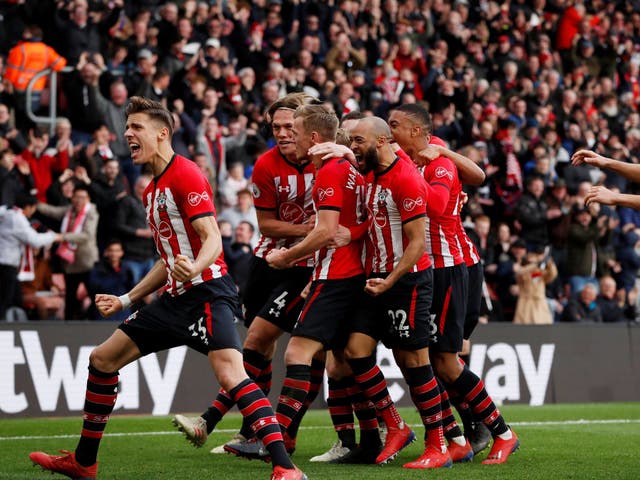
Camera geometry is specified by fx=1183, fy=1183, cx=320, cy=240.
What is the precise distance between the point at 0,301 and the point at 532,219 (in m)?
8.76

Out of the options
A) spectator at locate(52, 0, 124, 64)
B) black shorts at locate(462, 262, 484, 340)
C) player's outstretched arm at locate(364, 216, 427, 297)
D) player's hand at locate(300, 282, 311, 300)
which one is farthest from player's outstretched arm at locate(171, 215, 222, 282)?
spectator at locate(52, 0, 124, 64)

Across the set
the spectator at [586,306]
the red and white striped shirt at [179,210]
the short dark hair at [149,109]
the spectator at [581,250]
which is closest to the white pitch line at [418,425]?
the red and white striped shirt at [179,210]

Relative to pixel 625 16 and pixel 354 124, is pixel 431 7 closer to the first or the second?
pixel 625 16

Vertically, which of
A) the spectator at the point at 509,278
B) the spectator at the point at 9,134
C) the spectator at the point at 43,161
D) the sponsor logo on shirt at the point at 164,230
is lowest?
the spectator at the point at 509,278

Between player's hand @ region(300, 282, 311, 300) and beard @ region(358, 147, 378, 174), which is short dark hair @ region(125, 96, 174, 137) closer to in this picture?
beard @ region(358, 147, 378, 174)

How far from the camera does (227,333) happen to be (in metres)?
7.08

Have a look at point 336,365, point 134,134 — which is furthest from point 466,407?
point 134,134

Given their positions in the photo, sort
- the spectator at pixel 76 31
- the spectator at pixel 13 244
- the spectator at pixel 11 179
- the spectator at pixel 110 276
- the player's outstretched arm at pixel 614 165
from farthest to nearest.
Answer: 1. the spectator at pixel 76 31
2. the spectator at pixel 110 276
3. the spectator at pixel 11 179
4. the spectator at pixel 13 244
5. the player's outstretched arm at pixel 614 165

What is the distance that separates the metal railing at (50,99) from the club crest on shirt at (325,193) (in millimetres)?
8931

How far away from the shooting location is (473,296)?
9.21 m

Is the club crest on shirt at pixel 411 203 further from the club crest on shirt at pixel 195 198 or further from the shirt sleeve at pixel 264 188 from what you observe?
the club crest on shirt at pixel 195 198

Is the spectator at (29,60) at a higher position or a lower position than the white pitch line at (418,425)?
higher

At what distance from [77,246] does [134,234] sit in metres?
0.73

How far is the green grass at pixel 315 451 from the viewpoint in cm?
796
